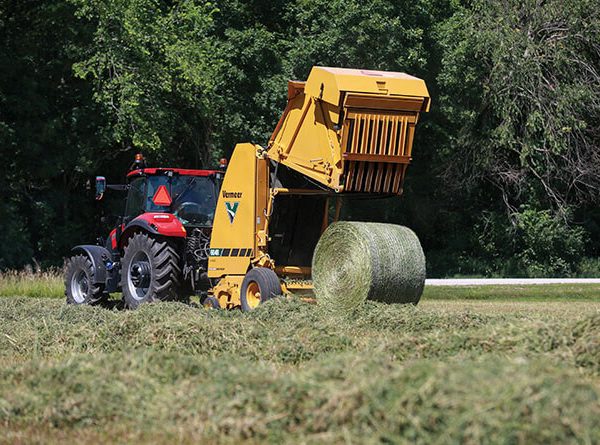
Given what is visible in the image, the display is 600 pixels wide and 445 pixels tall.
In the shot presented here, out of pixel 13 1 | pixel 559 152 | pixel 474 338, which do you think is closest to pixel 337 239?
pixel 474 338

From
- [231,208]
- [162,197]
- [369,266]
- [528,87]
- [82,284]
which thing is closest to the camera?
[369,266]

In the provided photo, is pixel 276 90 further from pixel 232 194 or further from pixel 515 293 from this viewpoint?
pixel 232 194

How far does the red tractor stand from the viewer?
52.7ft

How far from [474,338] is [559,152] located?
20.7m

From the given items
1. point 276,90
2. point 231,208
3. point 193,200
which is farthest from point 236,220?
point 276,90

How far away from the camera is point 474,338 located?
9555mm

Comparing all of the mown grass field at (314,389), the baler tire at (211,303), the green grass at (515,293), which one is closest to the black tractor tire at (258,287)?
the baler tire at (211,303)

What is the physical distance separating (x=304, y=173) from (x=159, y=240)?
9.52 feet

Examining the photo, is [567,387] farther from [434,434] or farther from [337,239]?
[337,239]

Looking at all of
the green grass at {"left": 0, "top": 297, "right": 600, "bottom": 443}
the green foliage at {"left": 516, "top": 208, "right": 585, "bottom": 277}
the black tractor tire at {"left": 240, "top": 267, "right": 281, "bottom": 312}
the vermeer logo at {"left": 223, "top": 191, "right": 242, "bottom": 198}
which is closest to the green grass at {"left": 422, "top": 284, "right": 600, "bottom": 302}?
the green foliage at {"left": 516, "top": 208, "right": 585, "bottom": 277}

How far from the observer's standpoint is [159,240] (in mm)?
16250

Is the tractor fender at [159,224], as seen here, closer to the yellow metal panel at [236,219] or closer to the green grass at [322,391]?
the yellow metal panel at [236,219]

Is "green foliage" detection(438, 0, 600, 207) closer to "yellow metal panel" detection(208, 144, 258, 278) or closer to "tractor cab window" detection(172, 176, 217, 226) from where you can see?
"tractor cab window" detection(172, 176, 217, 226)

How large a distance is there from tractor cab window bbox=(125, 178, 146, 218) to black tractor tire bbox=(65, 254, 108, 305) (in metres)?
1.19
